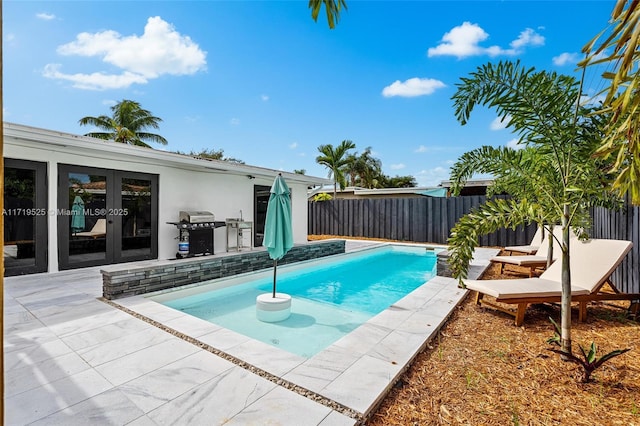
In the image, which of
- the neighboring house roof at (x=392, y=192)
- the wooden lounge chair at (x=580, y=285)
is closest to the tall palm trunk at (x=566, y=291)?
the wooden lounge chair at (x=580, y=285)

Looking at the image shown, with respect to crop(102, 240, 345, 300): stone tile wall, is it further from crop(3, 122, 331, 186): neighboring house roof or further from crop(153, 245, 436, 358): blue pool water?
crop(3, 122, 331, 186): neighboring house roof

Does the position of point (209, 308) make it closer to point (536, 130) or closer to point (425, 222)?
point (536, 130)

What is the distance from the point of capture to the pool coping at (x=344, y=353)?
246 centimetres

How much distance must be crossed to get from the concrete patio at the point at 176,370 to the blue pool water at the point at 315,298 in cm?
83

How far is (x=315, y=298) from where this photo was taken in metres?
6.43

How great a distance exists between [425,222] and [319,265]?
7.03 metres

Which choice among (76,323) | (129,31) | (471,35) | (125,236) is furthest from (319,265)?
(129,31)

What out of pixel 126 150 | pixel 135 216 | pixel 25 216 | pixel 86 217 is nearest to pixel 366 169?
pixel 135 216

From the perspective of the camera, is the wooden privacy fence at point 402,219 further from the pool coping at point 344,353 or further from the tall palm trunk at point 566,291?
the tall palm trunk at point 566,291

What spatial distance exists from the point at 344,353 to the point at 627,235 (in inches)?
209

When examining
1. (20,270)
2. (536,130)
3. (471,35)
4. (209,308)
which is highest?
(471,35)

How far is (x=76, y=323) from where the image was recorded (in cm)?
→ 388

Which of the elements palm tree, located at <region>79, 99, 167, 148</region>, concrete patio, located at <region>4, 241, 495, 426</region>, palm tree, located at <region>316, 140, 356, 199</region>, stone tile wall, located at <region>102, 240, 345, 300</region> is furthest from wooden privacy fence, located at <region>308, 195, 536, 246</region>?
palm tree, located at <region>79, 99, 167, 148</region>

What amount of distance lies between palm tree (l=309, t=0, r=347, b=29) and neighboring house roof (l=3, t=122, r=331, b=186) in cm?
577
